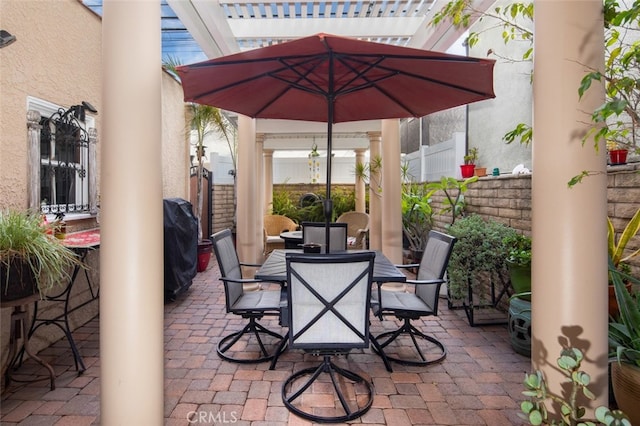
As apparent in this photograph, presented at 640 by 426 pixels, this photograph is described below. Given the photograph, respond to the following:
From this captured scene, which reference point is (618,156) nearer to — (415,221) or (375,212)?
(415,221)

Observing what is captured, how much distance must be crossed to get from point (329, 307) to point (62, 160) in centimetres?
328

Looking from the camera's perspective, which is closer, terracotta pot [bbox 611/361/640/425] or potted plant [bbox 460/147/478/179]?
terracotta pot [bbox 611/361/640/425]

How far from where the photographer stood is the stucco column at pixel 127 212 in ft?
5.91

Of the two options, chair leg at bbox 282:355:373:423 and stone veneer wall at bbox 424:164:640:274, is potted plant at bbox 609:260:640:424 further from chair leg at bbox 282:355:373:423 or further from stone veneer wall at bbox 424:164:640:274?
chair leg at bbox 282:355:373:423

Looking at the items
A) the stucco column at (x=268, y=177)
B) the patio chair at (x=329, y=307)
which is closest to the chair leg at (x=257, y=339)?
the patio chair at (x=329, y=307)

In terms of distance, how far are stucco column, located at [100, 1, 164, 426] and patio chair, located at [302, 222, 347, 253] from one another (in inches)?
102

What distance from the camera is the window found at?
316 cm

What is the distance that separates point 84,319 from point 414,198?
16.4ft

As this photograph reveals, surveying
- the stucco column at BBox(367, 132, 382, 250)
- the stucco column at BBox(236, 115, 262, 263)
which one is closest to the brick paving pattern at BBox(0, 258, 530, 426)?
→ the stucco column at BBox(236, 115, 262, 263)

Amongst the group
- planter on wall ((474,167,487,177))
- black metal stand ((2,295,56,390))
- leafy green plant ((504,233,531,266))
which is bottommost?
black metal stand ((2,295,56,390))

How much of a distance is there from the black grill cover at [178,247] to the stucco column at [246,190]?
756mm

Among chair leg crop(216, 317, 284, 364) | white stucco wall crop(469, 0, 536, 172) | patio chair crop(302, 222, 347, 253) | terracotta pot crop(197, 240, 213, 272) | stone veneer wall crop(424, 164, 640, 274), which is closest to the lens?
stone veneer wall crop(424, 164, 640, 274)

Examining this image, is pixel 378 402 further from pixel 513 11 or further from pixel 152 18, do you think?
pixel 513 11

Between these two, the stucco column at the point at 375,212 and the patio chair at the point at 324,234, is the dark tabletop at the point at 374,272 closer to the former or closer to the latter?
the patio chair at the point at 324,234
